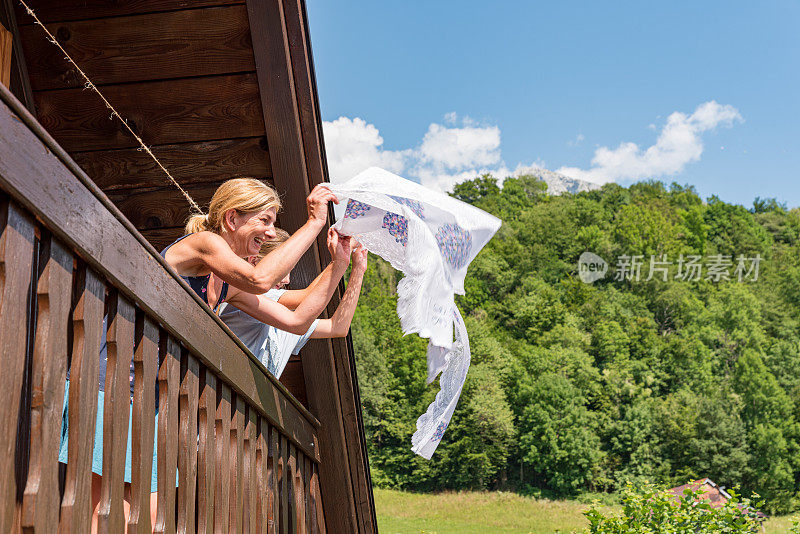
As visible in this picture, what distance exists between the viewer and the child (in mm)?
2221

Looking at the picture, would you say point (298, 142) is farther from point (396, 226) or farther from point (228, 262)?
point (228, 262)

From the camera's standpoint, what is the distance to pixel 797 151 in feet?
229

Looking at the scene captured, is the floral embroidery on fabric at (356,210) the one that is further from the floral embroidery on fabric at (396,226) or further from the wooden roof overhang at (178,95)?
the wooden roof overhang at (178,95)

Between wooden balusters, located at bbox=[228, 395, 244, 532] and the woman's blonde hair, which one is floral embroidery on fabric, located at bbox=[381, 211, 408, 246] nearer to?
the woman's blonde hair

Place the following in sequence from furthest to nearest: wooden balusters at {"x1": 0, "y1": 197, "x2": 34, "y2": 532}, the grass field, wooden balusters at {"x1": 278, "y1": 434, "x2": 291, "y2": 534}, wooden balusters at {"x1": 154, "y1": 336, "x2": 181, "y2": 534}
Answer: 1. the grass field
2. wooden balusters at {"x1": 278, "y1": 434, "x2": 291, "y2": 534}
3. wooden balusters at {"x1": 154, "y1": 336, "x2": 181, "y2": 534}
4. wooden balusters at {"x1": 0, "y1": 197, "x2": 34, "y2": 532}

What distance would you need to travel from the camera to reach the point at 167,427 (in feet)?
4.86

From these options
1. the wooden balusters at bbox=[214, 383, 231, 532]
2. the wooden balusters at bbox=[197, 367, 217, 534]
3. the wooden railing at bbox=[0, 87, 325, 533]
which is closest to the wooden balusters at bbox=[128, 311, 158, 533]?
the wooden railing at bbox=[0, 87, 325, 533]

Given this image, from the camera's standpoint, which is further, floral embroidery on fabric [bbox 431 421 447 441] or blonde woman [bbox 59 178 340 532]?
floral embroidery on fabric [bbox 431 421 447 441]

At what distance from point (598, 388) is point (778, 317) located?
11.1m

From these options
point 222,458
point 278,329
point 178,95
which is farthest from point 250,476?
point 178,95

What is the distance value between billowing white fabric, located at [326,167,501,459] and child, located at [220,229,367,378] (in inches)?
4.7

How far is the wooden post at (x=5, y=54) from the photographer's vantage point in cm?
228

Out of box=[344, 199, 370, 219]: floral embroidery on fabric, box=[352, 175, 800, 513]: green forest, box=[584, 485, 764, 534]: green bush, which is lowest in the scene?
box=[584, 485, 764, 534]: green bush

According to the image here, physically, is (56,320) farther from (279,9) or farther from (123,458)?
(279,9)
